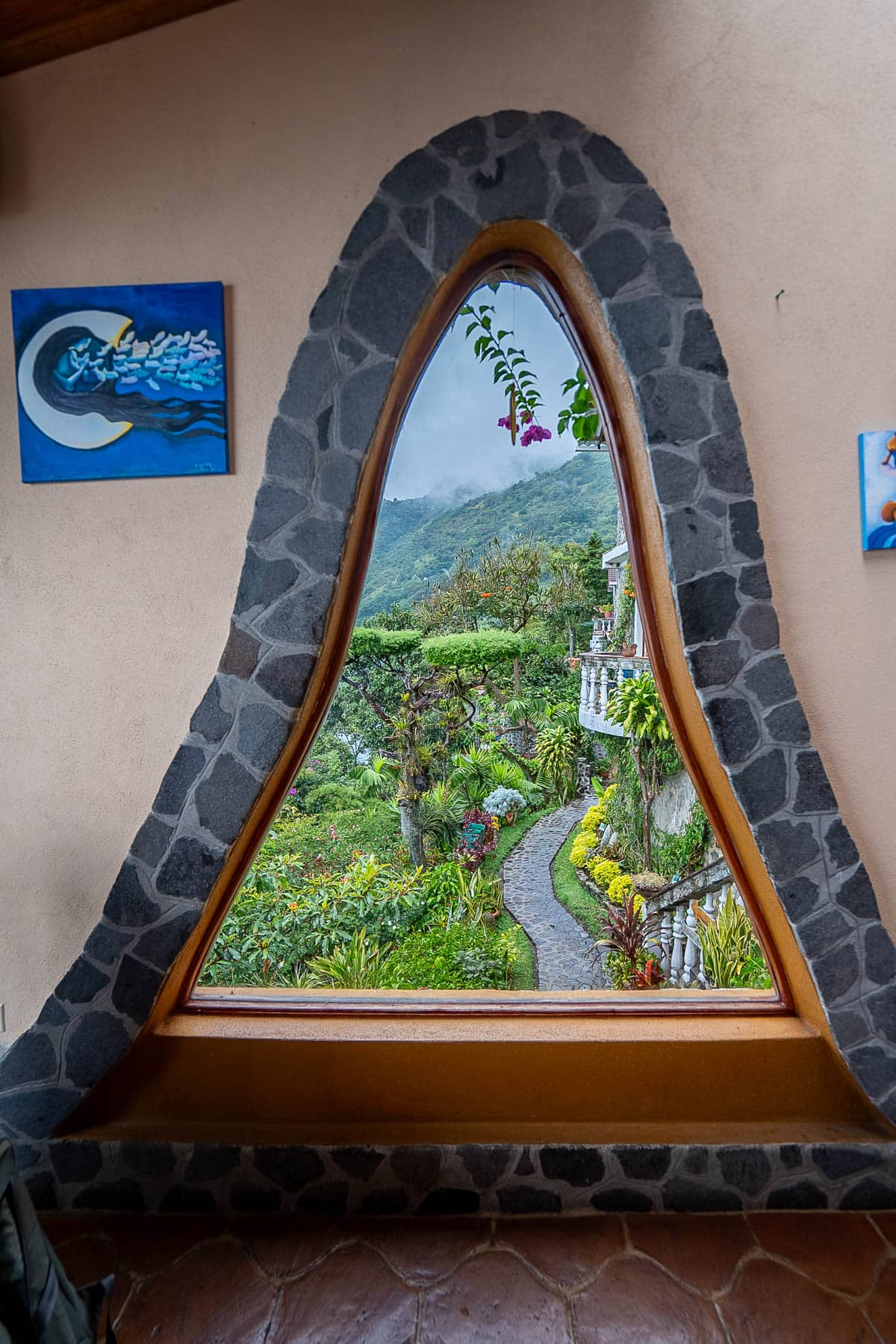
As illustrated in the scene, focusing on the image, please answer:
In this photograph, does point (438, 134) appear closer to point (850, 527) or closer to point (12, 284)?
point (12, 284)

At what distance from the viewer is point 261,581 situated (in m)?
1.80


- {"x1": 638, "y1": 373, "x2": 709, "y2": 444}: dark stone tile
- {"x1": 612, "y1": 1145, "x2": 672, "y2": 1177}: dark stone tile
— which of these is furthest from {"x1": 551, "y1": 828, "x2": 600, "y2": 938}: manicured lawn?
{"x1": 638, "y1": 373, "x2": 709, "y2": 444}: dark stone tile

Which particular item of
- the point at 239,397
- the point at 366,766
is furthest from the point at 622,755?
the point at 239,397

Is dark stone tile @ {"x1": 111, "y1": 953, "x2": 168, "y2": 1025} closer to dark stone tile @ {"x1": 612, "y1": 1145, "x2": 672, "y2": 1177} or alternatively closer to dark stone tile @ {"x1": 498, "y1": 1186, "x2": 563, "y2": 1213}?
dark stone tile @ {"x1": 498, "y1": 1186, "x2": 563, "y2": 1213}

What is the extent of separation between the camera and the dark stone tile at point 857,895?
1771mm

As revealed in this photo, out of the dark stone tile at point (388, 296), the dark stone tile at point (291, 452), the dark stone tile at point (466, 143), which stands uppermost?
the dark stone tile at point (466, 143)

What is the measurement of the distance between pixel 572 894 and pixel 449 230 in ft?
6.10

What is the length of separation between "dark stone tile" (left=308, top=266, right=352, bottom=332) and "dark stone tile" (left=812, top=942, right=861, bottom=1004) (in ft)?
6.76

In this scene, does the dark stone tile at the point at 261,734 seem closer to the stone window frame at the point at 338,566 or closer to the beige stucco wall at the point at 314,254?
the stone window frame at the point at 338,566

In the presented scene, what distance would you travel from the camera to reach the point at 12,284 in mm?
1837

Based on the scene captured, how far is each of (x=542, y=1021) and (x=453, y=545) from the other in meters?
1.38

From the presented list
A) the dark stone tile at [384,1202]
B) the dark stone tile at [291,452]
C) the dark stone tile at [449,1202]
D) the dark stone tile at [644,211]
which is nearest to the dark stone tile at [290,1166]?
the dark stone tile at [384,1202]

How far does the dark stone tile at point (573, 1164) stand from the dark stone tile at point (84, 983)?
124cm

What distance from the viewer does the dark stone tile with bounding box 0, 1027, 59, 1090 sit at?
182cm
